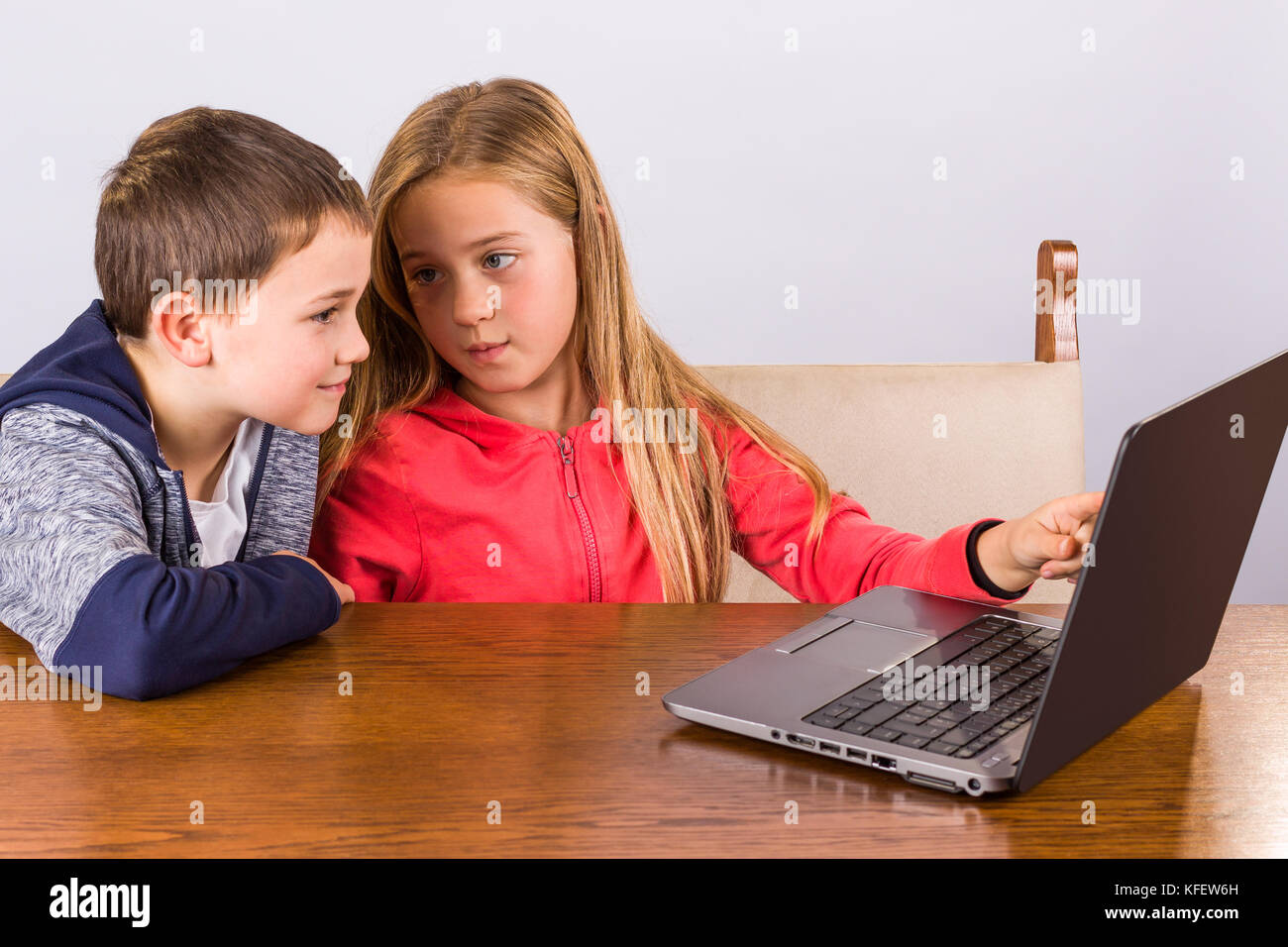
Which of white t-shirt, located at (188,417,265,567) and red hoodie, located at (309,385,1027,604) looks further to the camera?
red hoodie, located at (309,385,1027,604)

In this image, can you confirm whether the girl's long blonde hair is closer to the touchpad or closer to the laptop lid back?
the touchpad

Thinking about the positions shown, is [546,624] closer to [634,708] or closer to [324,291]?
[634,708]

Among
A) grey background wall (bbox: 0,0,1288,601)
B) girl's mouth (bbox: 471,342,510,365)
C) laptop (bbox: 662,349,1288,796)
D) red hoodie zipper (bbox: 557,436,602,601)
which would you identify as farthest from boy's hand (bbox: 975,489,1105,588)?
grey background wall (bbox: 0,0,1288,601)

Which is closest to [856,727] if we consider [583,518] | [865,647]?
[865,647]

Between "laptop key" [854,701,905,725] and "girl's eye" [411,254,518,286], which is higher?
"girl's eye" [411,254,518,286]

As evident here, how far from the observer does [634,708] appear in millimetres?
900

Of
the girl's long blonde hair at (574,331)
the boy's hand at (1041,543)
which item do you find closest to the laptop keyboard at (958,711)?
the boy's hand at (1041,543)

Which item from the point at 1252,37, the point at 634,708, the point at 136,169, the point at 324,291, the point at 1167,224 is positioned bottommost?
the point at 634,708

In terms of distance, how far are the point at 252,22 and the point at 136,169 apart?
128 centimetres

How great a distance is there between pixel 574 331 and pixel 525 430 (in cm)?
13

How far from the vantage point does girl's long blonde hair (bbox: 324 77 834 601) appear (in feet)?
4.64

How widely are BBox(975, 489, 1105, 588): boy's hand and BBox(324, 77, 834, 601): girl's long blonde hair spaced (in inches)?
11.6

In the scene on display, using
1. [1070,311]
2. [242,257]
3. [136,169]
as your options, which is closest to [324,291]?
[242,257]

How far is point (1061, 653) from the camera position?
0.71m
